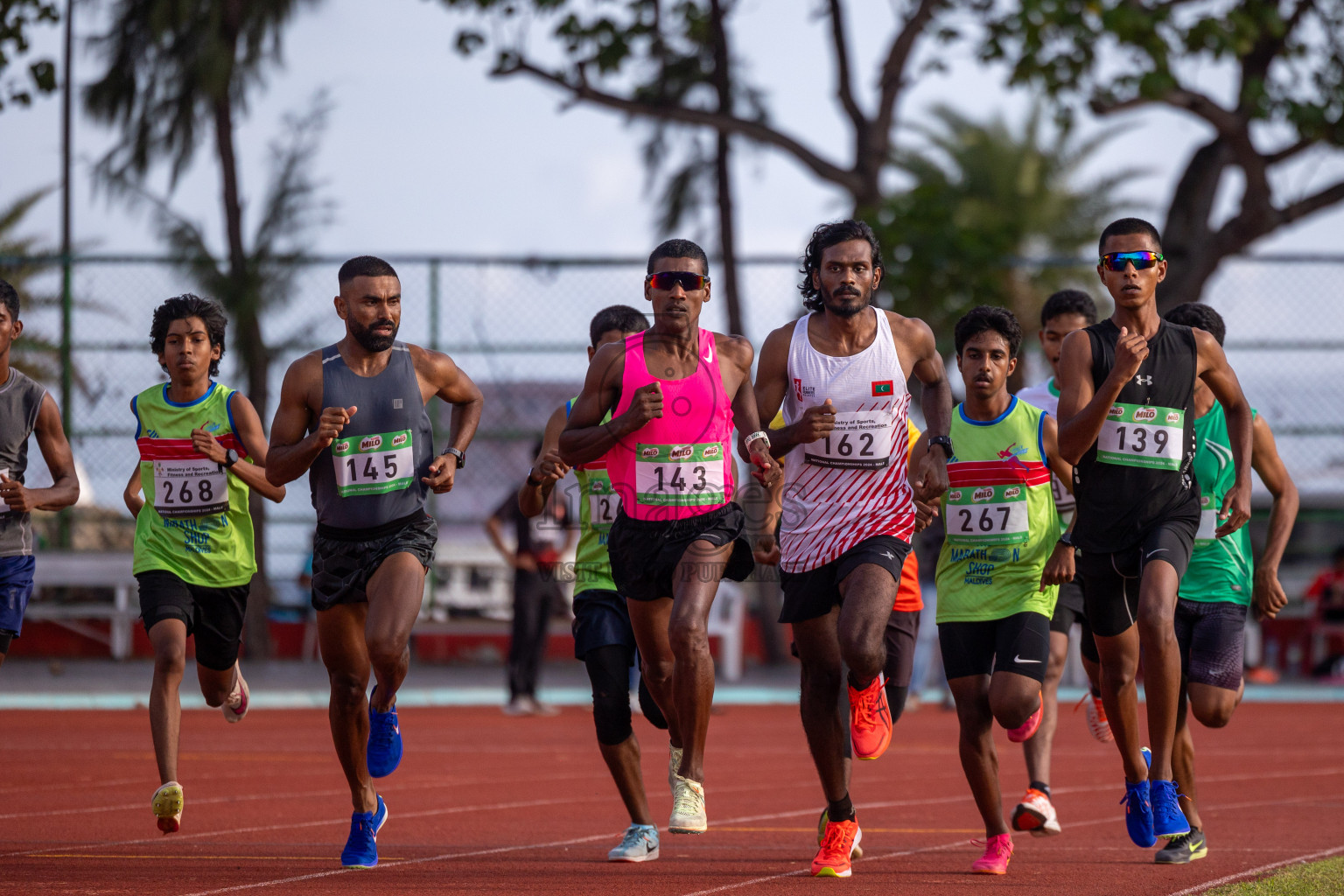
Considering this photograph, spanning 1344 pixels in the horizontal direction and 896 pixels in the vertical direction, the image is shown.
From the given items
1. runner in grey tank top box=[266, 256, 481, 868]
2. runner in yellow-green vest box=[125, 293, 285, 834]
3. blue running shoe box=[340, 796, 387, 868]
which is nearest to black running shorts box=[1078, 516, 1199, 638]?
runner in grey tank top box=[266, 256, 481, 868]

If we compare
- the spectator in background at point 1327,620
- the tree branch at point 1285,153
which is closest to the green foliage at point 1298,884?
the tree branch at point 1285,153

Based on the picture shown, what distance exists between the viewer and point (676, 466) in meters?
6.81

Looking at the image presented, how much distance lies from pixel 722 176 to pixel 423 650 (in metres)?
6.20

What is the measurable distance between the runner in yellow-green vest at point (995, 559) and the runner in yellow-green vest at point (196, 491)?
3.06 m

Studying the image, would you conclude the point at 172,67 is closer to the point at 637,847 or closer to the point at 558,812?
the point at 558,812

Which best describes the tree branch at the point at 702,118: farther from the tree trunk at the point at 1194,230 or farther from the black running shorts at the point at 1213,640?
the black running shorts at the point at 1213,640

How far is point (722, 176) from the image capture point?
1905cm

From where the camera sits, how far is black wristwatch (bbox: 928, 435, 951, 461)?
6766 mm

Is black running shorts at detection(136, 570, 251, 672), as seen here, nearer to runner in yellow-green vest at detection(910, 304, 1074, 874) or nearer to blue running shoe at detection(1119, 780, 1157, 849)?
runner in yellow-green vest at detection(910, 304, 1074, 874)

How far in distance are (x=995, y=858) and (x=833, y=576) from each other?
50.8 inches

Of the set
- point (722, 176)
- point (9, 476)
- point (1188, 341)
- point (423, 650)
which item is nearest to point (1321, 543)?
point (722, 176)

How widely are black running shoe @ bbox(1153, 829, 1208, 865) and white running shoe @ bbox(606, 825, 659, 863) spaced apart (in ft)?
6.74

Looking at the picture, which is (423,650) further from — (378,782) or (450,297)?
(378,782)

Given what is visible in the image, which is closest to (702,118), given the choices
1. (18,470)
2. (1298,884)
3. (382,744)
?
(18,470)
